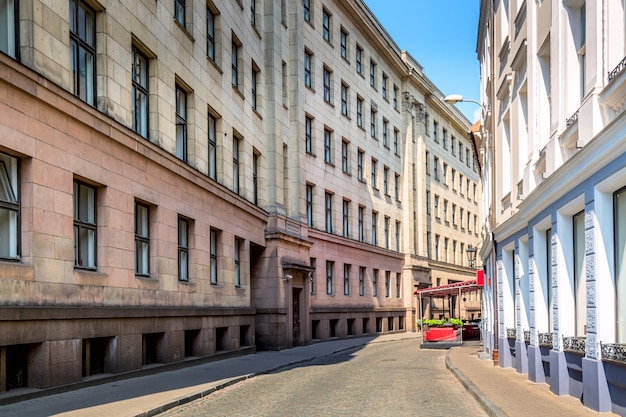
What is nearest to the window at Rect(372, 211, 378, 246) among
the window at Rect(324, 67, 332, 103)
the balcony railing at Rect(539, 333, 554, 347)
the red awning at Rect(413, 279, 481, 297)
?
the red awning at Rect(413, 279, 481, 297)

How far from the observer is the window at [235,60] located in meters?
28.9

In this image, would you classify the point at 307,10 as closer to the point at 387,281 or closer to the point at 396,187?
the point at 396,187

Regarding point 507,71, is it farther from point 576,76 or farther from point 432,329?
point 432,329

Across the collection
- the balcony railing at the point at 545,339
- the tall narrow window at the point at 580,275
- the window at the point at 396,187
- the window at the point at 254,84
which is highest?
the window at the point at 254,84

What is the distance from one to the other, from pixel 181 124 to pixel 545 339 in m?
12.0

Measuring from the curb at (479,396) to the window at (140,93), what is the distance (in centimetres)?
979

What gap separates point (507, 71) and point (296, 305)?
16.7m

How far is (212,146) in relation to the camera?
1019 inches

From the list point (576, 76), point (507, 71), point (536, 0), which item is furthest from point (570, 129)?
point (507, 71)

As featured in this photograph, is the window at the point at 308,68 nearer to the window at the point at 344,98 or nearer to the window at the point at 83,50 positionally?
the window at the point at 344,98

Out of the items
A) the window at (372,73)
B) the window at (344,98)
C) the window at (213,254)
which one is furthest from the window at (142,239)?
the window at (372,73)

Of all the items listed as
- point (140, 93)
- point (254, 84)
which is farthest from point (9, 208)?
point (254, 84)

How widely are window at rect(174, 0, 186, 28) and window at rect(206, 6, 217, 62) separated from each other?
2.32m

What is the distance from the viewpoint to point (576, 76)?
1411 cm
